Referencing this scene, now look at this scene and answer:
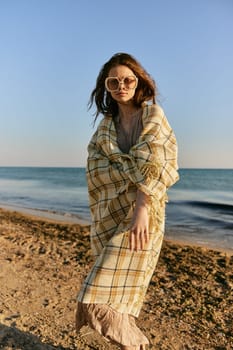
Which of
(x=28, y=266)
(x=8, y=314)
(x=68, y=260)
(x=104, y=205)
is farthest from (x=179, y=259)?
(x=104, y=205)

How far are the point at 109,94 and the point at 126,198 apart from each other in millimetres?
804

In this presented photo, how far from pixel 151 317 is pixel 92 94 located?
2.36 m

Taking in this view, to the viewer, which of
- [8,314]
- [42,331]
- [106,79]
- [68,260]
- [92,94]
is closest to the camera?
[106,79]

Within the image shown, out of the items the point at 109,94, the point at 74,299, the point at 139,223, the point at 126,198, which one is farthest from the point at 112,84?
the point at 74,299

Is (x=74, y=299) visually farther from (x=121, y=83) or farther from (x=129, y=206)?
(x=121, y=83)

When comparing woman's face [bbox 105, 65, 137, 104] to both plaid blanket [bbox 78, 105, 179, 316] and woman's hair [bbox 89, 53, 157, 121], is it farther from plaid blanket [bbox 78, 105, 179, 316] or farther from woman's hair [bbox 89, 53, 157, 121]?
plaid blanket [bbox 78, 105, 179, 316]

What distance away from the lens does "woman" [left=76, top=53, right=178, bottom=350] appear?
2443 mm

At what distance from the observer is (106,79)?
8.86ft

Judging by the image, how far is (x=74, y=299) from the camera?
4453 millimetres

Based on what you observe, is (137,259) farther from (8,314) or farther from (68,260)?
(68,260)

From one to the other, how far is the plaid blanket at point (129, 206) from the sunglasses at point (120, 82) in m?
0.19

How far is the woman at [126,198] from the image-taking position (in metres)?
2.44

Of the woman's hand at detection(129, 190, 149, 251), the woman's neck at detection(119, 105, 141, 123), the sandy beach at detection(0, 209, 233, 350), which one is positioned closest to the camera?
the woman's hand at detection(129, 190, 149, 251)

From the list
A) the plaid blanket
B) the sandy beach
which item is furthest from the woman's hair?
the sandy beach
